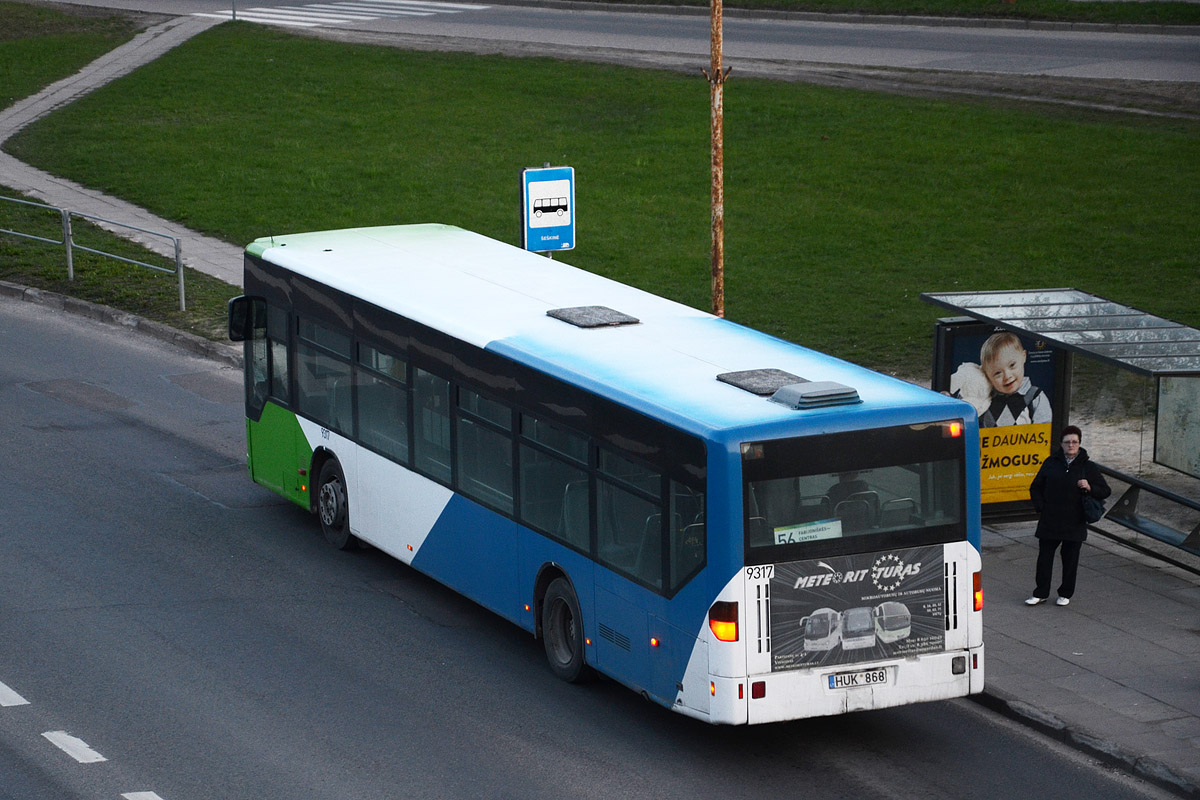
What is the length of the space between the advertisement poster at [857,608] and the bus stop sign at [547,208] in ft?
25.7

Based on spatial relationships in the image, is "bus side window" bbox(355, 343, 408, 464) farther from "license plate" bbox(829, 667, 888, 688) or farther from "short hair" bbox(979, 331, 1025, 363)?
"short hair" bbox(979, 331, 1025, 363)

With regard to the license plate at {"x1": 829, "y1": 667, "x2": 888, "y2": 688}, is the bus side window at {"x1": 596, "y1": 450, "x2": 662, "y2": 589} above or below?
above

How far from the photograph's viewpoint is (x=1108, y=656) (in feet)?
39.9

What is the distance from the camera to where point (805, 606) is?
403 inches

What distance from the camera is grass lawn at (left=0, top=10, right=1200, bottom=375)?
24797 mm

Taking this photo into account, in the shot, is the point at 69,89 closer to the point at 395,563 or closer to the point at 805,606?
the point at 395,563

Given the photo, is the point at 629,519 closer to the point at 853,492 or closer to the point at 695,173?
the point at 853,492

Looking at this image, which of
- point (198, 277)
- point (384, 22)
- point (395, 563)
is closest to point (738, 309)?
point (198, 277)

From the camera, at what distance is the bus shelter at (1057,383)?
47.2 feet

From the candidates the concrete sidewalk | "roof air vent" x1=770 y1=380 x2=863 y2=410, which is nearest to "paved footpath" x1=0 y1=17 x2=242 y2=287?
the concrete sidewalk

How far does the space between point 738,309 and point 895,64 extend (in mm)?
16281

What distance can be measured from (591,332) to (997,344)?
483cm

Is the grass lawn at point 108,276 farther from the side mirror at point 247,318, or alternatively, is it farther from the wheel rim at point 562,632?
the wheel rim at point 562,632

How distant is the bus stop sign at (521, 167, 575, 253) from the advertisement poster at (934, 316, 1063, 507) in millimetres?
4413
